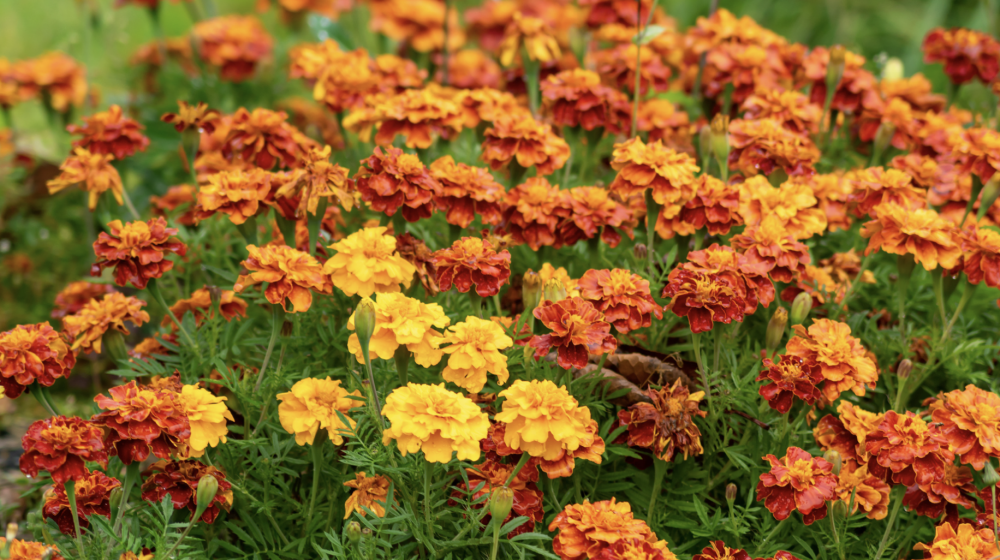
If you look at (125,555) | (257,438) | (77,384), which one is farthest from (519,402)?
(77,384)

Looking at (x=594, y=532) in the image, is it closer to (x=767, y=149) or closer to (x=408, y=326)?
(x=408, y=326)

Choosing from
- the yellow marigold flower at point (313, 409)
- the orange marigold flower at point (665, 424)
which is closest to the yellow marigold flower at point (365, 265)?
the yellow marigold flower at point (313, 409)

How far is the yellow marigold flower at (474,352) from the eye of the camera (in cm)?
153

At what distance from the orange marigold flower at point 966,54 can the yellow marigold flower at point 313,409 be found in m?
2.33

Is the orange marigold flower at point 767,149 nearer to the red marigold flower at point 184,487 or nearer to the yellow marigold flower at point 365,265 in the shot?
the yellow marigold flower at point 365,265

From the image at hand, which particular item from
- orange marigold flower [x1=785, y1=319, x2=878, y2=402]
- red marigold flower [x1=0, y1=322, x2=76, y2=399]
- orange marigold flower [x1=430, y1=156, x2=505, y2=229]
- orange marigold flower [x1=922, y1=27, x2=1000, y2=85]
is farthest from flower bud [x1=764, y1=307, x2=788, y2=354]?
orange marigold flower [x1=922, y1=27, x2=1000, y2=85]

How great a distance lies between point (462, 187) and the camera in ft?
6.37

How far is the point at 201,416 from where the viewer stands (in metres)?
1.55

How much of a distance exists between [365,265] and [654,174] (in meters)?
0.71

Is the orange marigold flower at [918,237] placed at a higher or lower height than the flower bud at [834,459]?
higher

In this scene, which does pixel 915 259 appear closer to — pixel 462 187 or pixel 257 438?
pixel 462 187

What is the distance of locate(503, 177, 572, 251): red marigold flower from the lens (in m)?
1.96

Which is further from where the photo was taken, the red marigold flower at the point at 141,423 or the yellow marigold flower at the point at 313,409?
the yellow marigold flower at the point at 313,409

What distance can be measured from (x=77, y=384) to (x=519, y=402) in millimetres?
2335
